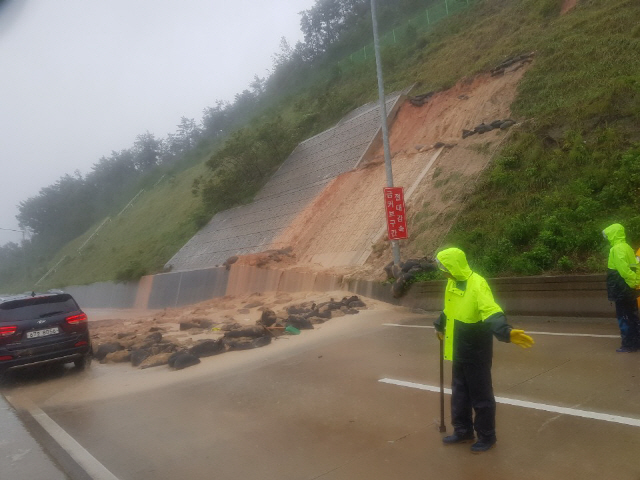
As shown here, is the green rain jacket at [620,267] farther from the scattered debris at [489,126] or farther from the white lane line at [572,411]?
the scattered debris at [489,126]

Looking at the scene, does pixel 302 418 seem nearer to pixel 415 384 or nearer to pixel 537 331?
pixel 415 384

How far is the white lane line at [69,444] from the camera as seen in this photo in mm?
5332

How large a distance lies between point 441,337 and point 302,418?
1.99 m

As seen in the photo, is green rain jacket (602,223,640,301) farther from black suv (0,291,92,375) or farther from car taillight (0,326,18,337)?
car taillight (0,326,18,337)

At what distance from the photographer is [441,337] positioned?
5.16 m

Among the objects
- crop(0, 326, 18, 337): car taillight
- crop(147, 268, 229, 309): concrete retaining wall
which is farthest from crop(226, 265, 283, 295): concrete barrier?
crop(0, 326, 18, 337): car taillight

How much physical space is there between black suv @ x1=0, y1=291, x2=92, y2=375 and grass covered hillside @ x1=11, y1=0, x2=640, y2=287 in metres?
8.57

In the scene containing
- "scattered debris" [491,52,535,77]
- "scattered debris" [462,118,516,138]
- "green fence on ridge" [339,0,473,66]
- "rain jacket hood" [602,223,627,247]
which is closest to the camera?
"rain jacket hood" [602,223,627,247]

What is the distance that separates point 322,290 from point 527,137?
7.70 meters

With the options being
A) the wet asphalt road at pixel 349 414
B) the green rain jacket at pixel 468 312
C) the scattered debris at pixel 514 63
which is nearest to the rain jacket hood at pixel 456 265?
the green rain jacket at pixel 468 312

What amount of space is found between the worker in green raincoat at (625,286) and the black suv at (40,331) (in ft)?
29.9

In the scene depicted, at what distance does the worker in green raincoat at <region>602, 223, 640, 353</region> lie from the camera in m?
7.23

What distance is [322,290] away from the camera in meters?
17.7

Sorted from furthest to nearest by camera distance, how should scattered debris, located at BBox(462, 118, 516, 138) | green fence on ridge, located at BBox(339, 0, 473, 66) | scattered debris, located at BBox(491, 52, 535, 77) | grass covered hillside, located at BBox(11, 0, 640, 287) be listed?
green fence on ridge, located at BBox(339, 0, 473, 66) < scattered debris, located at BBox(491, 52, 535, 77) < scattered debris, located at BBox(462, 118, 516, 138) < grass covered hillside, located at BBox(11, 0, 640, 287)
